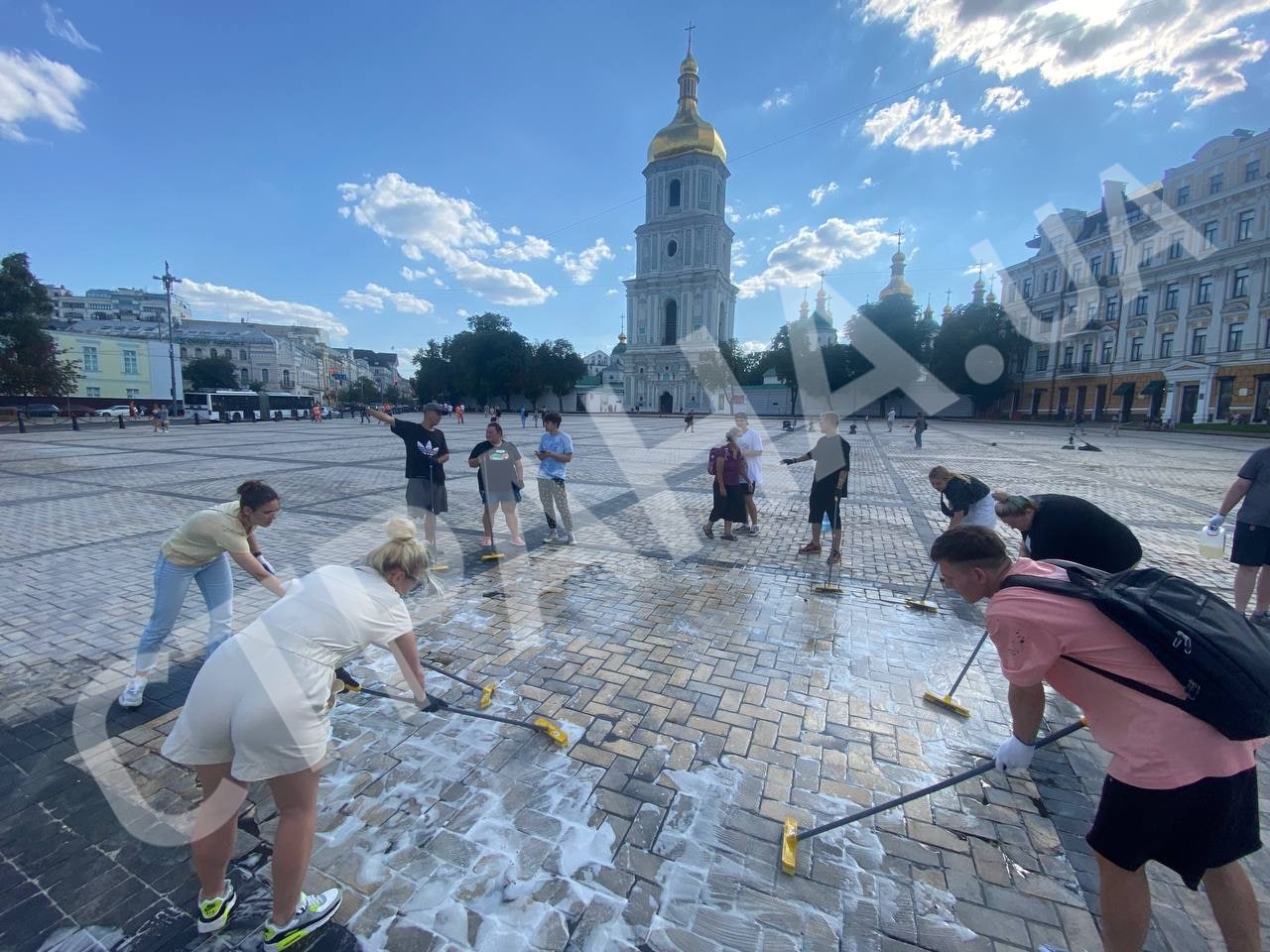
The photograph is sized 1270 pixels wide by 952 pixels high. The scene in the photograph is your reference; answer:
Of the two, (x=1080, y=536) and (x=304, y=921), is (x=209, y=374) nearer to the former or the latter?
(x=304, y=921)

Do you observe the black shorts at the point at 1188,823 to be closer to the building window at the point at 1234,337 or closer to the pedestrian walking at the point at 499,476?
the pedestrian walking at the point at 499,476

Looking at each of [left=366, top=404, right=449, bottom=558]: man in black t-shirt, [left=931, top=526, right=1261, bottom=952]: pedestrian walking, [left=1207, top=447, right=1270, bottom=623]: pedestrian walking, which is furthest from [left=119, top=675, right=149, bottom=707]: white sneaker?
[left=1207, top=447, right=1270, bottom=623]: pedestrian walking

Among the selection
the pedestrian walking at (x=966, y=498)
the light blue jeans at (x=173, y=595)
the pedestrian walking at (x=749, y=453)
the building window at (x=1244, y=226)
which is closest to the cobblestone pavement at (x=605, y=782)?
the light blue jeans at (x=173, y=595)

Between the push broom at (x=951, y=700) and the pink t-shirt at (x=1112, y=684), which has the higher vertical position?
the pink t-shirt at (x=1112, y=684)

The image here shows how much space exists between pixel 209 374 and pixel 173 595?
304 feet

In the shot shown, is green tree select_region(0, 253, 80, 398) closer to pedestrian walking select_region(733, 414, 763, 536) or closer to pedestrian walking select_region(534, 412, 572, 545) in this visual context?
pedestrian walking select_region(534, 412, 572, 545)

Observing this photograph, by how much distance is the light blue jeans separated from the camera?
3733mm

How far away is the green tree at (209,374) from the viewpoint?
75.8 m

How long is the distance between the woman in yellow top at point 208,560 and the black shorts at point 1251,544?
25.3 feet

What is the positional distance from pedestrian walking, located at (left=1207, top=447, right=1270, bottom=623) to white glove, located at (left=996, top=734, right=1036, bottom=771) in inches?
163

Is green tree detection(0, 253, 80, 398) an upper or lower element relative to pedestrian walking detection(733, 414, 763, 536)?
upper

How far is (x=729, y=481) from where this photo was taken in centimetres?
809

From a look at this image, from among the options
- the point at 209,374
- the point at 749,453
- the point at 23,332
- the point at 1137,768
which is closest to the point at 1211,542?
the point at 749,453

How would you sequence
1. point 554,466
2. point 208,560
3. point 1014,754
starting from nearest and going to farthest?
point 1014,754 → point 208,560 → point 554,466
